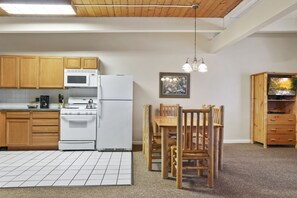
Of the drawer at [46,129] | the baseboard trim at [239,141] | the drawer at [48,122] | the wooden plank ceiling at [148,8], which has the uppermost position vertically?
the wooden plank ceiling at [148,8]

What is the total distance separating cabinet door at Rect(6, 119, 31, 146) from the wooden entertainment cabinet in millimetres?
5241

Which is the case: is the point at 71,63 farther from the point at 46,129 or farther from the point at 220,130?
the point at 220,130

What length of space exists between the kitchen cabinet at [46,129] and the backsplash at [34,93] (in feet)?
2.27

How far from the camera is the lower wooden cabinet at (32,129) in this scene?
5539 mm

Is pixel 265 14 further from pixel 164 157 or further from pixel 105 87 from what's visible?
pixel 105 87

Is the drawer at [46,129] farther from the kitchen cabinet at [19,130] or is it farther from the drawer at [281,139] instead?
the drawer at [281,139]

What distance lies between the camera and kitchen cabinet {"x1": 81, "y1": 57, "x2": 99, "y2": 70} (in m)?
5.86

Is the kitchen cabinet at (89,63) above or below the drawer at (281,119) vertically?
above

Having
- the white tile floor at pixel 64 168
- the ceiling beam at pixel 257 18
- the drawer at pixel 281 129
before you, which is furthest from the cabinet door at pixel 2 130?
the drawer at pixel 281 129

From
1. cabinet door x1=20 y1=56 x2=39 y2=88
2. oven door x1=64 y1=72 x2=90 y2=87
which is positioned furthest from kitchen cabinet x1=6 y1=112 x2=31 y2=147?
oven door x1=64 y1=72 x2=90 y2=87

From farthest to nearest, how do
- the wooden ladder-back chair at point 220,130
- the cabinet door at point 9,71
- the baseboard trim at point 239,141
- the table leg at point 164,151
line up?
the baseboard trim at point 239,141
the cabinet door at point 9,71
the wooden ladder-back chair at point 220,130
the table leg at point 164,151

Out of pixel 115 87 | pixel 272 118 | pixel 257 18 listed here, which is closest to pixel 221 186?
pixel 257 18

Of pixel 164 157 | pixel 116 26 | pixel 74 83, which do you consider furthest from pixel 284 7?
pixel 74 83

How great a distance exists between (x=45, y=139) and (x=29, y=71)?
1539 mm
